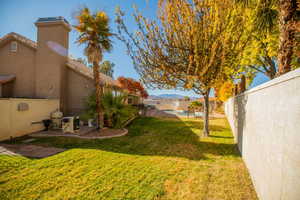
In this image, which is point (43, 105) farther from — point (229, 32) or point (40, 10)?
point (229, 32)

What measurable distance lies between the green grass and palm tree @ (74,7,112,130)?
4402mm

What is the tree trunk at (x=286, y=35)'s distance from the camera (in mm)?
3715

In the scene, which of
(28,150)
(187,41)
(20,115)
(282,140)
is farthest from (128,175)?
(20,115)

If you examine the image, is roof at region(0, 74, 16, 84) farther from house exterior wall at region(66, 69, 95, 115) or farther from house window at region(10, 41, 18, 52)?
house exterior wall at region(66, 69, 95, 115)

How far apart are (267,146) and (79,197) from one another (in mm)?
3995

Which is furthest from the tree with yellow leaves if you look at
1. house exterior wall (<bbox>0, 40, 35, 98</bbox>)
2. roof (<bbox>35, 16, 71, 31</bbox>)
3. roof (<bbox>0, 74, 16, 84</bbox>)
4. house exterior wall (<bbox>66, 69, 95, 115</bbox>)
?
roof (<bbox>0, 74, 16, 84</bbox>)

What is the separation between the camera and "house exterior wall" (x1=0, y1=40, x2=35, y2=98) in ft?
37.5

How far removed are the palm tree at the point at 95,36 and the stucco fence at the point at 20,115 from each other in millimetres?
3815

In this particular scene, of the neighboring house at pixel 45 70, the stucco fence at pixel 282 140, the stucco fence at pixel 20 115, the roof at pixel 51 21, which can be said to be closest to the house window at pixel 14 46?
the neighboring house at pixel 45 70

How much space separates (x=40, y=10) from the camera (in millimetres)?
11562

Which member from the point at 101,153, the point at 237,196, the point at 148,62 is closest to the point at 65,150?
the point at 101,153

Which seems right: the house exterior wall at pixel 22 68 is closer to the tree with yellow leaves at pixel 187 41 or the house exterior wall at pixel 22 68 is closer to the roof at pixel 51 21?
the roof at pixel 51 21

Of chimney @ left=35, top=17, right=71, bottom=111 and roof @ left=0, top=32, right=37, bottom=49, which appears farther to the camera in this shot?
roof @ left=0, top=32, right=37, bottom=49

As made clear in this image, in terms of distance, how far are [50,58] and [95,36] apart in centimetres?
531
